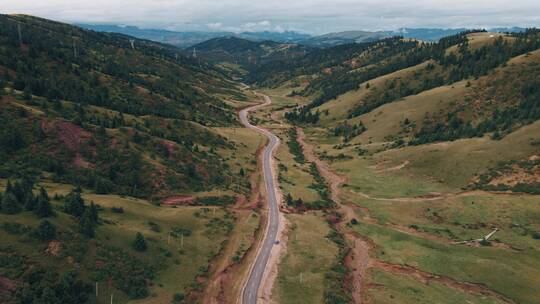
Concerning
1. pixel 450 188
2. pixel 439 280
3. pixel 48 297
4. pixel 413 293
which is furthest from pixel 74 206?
pixel 450 188

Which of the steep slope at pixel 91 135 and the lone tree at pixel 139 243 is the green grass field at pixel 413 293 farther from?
the steep slope at pixel 91 135

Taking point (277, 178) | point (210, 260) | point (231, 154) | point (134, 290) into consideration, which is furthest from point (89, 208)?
point (231, 154)

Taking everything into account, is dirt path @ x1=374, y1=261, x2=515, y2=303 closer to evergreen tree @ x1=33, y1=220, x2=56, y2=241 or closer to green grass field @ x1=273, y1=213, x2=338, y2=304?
green grass field @ x1=273, y1=213, x2=338, y2=304

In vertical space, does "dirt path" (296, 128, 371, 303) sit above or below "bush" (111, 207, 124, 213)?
below

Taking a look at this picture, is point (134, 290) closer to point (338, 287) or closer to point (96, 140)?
point (338, 287)

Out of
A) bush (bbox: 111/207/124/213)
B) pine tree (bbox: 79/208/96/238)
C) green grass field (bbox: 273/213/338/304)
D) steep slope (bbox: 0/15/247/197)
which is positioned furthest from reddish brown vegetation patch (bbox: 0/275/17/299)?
steep slope (bbox: 0/15/247/197)

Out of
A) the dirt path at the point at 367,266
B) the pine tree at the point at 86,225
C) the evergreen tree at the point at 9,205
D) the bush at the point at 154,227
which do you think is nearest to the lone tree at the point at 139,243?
the bush at the point at 154,227

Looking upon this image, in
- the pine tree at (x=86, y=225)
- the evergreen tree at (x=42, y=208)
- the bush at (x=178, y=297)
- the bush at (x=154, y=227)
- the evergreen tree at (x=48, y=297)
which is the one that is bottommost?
the bush at (x=178, y=297)
